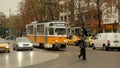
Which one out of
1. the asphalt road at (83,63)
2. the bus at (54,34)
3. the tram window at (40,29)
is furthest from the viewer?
the tram window at (40,29)

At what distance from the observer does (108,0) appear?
178 feet

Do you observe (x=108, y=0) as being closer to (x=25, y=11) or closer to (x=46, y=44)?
(x=46, y=44)

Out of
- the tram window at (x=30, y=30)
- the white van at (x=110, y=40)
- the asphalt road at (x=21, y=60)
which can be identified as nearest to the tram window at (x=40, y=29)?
the tram window at (x=30, y=30)

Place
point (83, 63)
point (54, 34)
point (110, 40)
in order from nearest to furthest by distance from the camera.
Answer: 1. point (83, 63)
2. point (54, 34)
3. point (110, 40)

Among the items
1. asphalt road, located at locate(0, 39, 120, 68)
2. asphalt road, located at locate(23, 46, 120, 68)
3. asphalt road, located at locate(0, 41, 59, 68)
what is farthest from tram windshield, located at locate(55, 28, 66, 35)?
asphalt road, located at locate(23, 46, 120, 68)

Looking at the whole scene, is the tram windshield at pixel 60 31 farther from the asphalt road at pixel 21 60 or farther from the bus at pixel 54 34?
the asphalt road at pixel 21 60

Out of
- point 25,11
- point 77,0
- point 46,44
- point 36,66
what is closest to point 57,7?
point 77,0

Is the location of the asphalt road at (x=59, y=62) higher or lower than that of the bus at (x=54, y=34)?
lower

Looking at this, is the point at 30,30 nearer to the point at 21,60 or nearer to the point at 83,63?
the point at 21,60

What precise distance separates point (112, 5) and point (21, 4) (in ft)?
136

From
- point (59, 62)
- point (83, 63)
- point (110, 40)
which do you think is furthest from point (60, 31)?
point (83, 63)

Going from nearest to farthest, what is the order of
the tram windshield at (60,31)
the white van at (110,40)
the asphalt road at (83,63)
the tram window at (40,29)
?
the asphalt road at (83,63) < the tram windshield at (60,31) < the white van at (110,40) < the tram window at (40,29)

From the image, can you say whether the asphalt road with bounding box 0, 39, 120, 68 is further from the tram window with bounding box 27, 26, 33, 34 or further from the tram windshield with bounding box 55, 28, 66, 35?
the tram window with bounding box 27, 26, 33, 34

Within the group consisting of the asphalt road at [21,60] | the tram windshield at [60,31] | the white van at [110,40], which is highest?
the tram windshield at [60,31]
